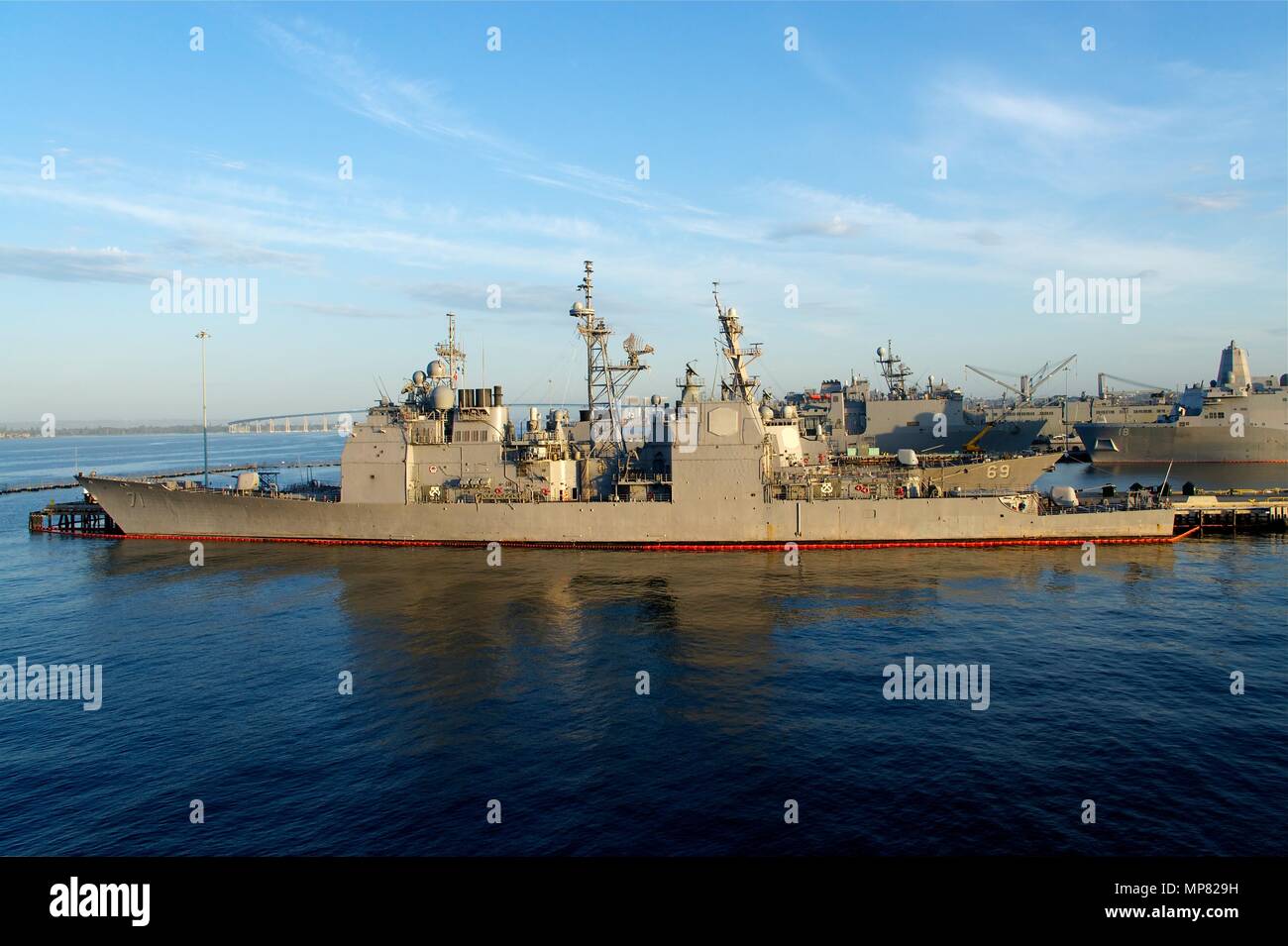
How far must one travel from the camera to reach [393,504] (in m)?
41.0

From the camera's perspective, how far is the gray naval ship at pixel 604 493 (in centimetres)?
3844

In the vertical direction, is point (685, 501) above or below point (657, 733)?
above

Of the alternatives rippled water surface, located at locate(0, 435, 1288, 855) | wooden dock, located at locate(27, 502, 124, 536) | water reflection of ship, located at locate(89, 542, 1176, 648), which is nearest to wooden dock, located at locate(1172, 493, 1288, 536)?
water reflection of ship, located at locate(89, 542, 1176, 648)

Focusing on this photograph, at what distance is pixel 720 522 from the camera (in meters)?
38.6

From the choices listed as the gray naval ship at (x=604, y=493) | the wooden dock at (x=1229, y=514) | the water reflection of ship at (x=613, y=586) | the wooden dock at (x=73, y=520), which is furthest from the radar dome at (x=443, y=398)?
the wooden dock at (x=1229, y=514)

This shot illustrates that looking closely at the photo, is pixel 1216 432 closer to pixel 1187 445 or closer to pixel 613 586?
pixel 1187 445

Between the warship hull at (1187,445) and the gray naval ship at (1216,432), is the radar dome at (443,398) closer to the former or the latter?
the warship hull at (1187,445)

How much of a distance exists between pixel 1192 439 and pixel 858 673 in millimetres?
75456

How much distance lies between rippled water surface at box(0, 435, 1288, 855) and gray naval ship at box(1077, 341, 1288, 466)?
170ft

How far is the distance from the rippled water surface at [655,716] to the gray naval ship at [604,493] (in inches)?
211

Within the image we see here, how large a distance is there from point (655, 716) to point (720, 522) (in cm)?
2051

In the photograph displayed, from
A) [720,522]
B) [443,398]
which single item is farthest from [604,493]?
[443,398]
